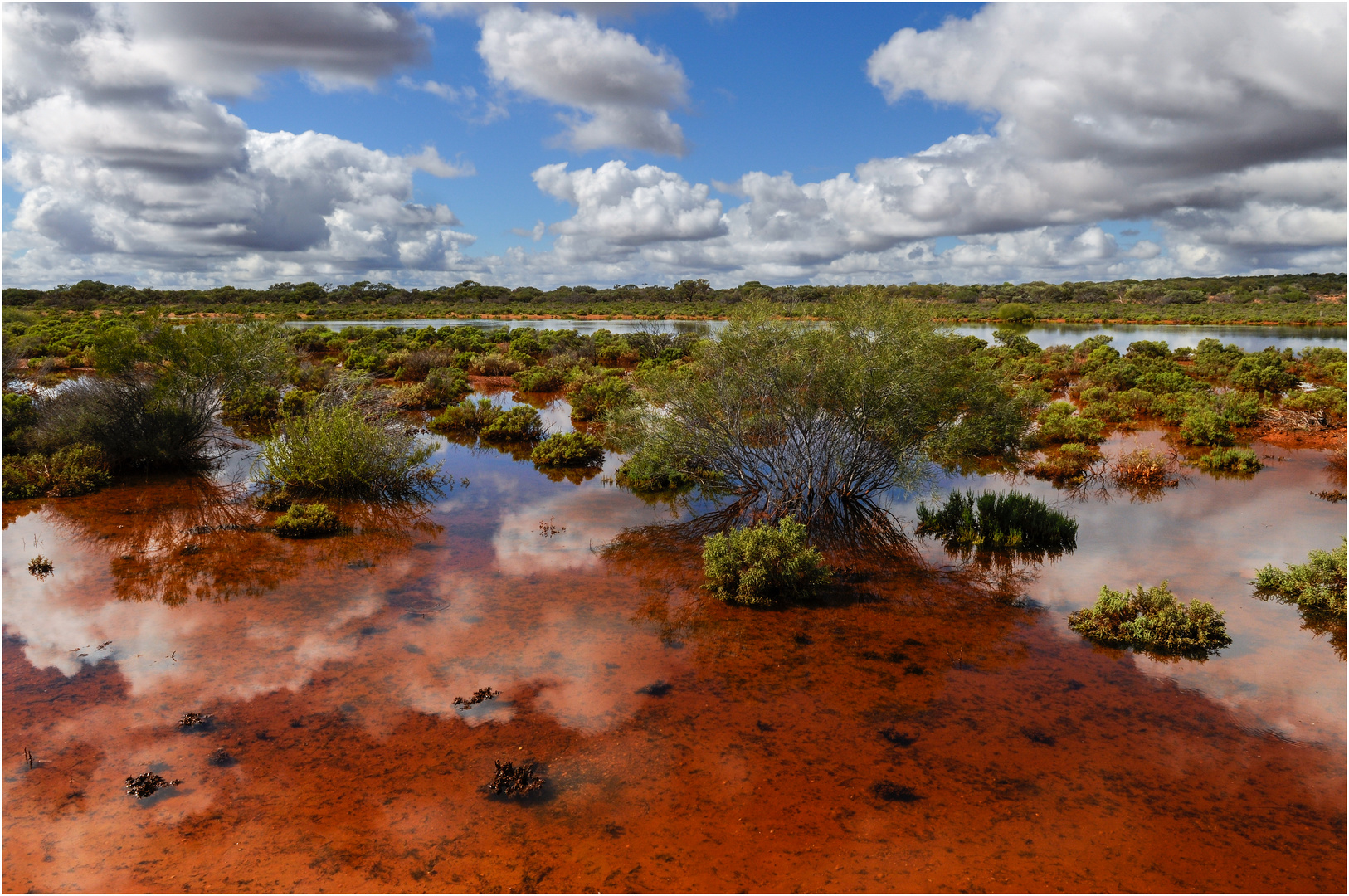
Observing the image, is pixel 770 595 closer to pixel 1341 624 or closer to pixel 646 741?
pixel 646 741

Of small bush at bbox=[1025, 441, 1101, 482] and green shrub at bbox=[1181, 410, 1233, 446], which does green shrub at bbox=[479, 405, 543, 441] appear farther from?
green shrub at bbox=[1181, 410, 1233, 446]

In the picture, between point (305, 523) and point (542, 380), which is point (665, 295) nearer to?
point (542, 380)

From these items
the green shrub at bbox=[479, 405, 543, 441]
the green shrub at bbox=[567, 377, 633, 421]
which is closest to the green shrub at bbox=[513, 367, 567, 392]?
the green shrub at bbox=[567, 377, 633, 421]

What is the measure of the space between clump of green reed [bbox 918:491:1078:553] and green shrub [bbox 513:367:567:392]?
70.9 feet

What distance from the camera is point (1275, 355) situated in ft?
107

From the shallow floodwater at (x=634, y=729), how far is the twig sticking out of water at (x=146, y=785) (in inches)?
3.0

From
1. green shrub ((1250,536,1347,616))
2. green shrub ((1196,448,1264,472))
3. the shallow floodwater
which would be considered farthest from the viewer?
green shrub ((1196,448,1264,472))

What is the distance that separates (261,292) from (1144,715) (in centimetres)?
11937

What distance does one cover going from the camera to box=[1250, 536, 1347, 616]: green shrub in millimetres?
9469

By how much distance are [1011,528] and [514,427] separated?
13.9 meters

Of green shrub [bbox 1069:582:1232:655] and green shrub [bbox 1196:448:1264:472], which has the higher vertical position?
green shrub [bbox 1196:448:1264:472]

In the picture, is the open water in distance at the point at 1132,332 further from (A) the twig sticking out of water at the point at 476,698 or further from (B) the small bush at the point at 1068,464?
(A) the twig sticking out of water at the point at 476,698

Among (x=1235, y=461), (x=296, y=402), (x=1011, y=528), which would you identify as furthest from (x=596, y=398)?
(x=1235, y=461)

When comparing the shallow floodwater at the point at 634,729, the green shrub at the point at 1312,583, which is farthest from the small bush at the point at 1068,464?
the green shrub at the point at 1312,583
